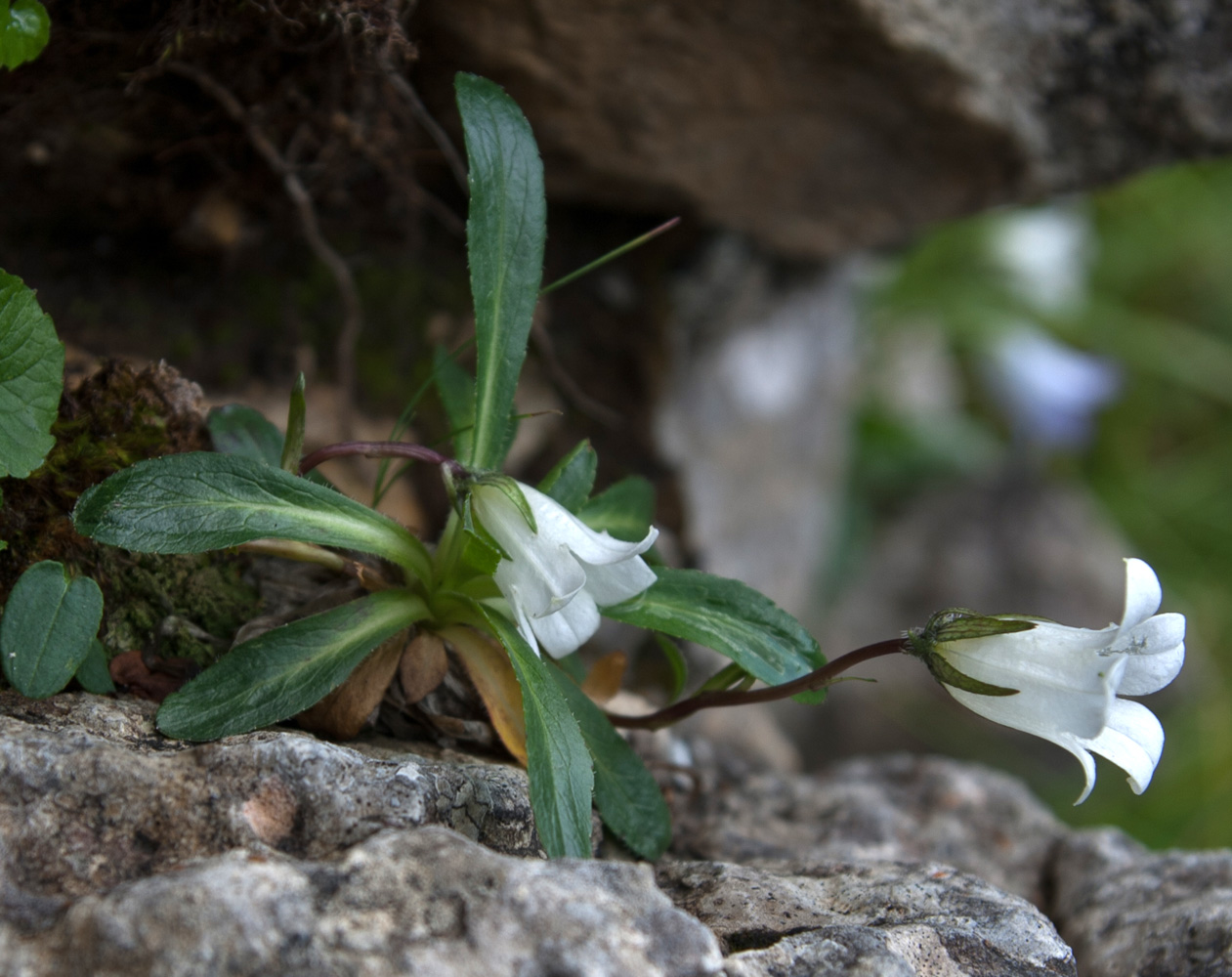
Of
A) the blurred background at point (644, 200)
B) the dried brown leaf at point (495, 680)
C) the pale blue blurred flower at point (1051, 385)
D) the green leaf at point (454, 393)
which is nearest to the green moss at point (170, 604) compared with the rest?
the dried brown leaf at point (495, 680)

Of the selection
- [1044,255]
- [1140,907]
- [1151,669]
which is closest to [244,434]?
[1151,669]

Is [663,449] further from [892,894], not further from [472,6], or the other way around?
[892,894]

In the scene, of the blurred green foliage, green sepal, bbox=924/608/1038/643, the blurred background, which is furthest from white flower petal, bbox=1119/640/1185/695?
the blurred green foliage

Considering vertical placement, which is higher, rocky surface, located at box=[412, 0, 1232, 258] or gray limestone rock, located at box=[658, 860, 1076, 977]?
rocky surface, located at box=[412, 0, 1232, 258]

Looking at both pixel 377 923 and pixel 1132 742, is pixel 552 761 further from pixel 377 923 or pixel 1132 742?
pixel 1132 742

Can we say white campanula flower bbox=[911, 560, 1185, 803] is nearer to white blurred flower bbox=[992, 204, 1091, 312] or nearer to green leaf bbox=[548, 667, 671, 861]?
green leaf bbox=[548, 667, 671, 861]

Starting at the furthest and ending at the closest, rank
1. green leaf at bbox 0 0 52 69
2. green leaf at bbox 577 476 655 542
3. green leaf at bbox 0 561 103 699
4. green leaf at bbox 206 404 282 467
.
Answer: green leaf at bbox 577 476 655 542
green leaf at bbox 206 404 282 467
green leaf at bbox 0 0 52 69
green leaf at bbox 0 561 103 699

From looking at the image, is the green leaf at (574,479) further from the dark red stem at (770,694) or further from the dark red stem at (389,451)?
the dark red stem at (770,694)
